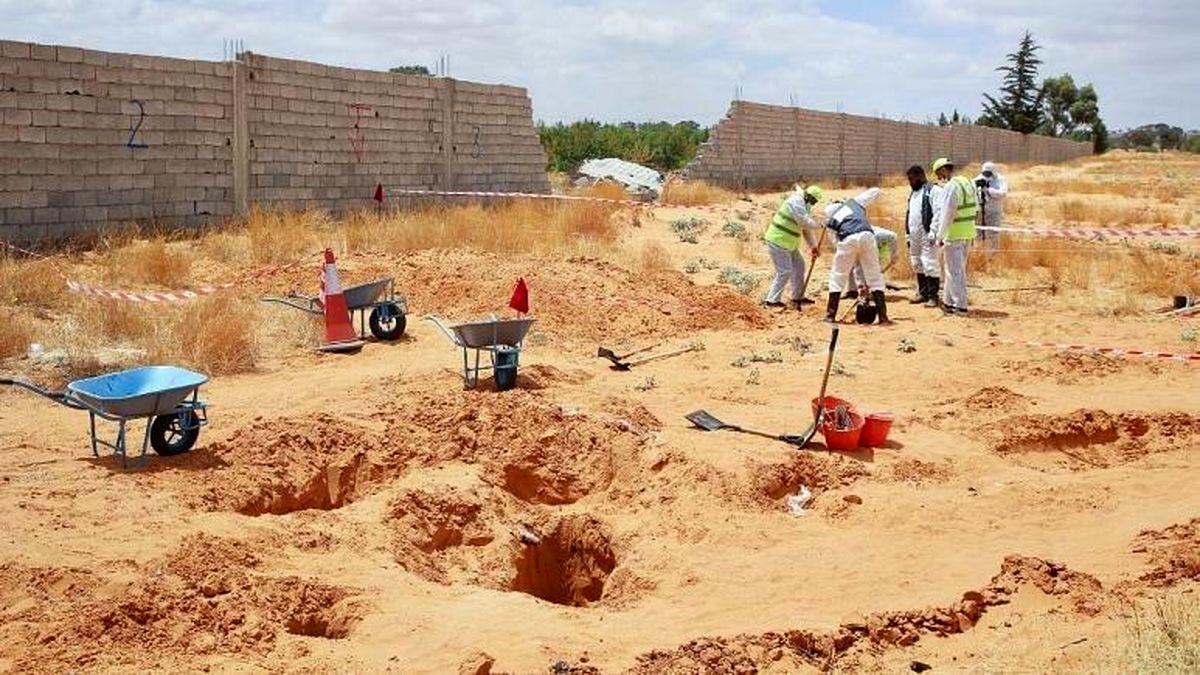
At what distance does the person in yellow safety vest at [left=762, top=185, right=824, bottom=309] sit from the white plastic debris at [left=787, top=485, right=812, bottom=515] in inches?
265

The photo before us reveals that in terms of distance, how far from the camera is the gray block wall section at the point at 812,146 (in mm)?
33812

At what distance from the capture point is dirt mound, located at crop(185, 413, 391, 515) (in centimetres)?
774

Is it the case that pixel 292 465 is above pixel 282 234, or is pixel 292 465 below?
below

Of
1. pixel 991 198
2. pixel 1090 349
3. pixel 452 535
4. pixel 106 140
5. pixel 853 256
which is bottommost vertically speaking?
pixel 452 535

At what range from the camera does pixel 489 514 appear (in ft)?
26.2

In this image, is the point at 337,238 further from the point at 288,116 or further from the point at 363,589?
the point at 363,589

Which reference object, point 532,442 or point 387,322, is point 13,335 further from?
point 532,442

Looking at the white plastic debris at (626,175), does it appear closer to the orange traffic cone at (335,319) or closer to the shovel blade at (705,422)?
the orange traffic cone at (335,319)

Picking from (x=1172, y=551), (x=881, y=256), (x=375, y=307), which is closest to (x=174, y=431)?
(x=375, y=307)

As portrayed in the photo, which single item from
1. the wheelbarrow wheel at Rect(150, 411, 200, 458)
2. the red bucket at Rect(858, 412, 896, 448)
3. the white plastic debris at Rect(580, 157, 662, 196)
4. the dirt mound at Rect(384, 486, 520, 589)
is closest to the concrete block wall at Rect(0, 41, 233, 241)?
the wheelbarrow wheel at Rect(150, 411, 200, 458)

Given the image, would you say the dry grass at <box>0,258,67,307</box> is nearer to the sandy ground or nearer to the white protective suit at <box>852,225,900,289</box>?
the sandy ground

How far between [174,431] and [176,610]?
245 cm

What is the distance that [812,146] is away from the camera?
40.1 metres

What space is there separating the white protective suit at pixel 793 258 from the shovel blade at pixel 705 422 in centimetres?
598
